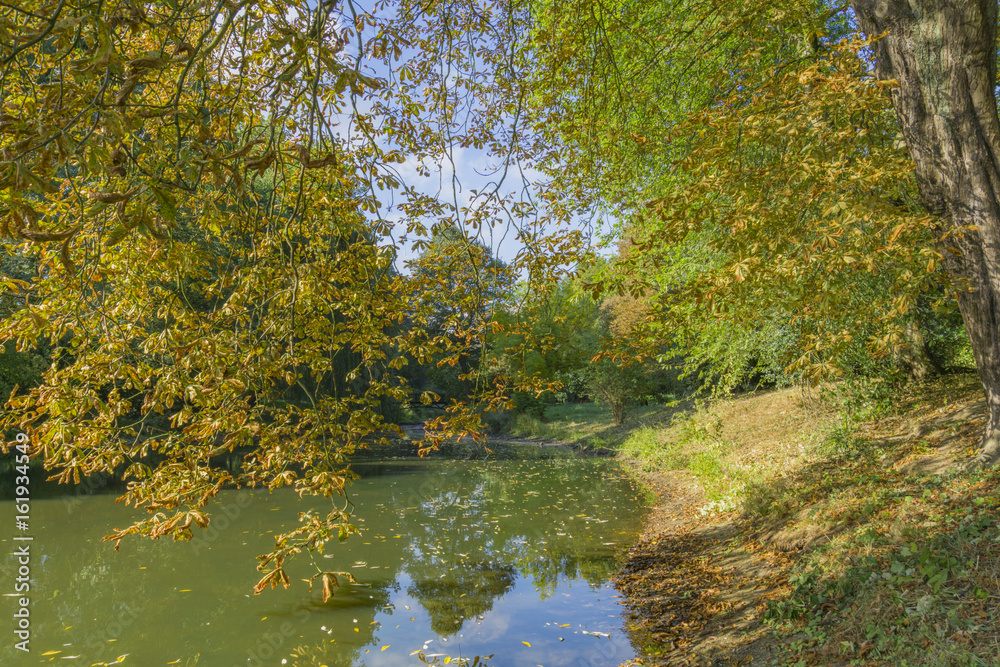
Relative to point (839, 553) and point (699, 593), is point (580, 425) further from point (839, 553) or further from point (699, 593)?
point (839, 553)

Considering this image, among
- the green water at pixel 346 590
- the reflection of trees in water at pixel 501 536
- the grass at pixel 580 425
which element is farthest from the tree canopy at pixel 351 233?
the grass at pixel 580 425

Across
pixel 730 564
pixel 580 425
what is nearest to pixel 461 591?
pixel 730 564

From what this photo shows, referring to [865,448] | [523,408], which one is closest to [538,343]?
[865,448]

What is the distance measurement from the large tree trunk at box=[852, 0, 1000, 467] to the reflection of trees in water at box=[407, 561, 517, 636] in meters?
5.39

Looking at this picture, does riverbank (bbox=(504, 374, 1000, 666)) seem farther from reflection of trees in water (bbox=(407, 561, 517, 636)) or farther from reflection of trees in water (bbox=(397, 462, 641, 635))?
reflection of trees in water (bbox=(407, 561, 517, 636))

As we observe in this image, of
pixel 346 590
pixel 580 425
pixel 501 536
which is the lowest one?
pixel 580 425

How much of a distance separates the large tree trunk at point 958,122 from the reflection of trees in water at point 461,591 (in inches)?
212

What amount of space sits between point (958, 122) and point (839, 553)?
360 cm

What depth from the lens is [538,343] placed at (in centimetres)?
481

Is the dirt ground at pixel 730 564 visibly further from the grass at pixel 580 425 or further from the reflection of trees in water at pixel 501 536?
the grass at pixel 580 425

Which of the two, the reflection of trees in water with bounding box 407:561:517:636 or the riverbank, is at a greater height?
the riverbank

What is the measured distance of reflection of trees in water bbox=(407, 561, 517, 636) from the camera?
585 centimetres

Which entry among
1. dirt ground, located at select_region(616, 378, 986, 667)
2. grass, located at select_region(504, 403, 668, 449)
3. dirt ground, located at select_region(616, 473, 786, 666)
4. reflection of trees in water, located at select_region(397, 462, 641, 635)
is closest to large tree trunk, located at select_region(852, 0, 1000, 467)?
dirt ground, located at select_region(616, 378, 986, 667)

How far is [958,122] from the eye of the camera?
429 centimetres
